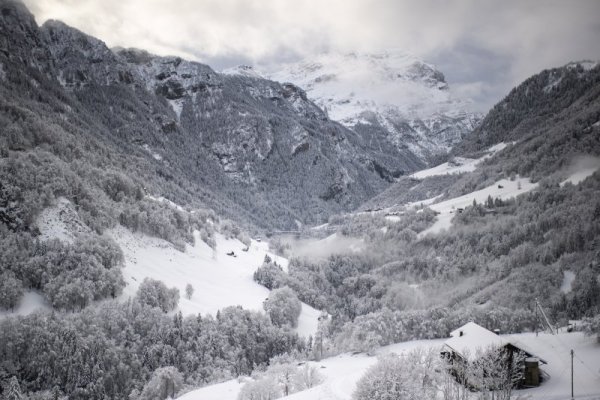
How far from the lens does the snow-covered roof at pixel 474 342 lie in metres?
62.9

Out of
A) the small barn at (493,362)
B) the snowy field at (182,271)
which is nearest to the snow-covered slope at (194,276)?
the snowy field at (182,271)

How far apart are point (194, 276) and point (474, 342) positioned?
116 meters

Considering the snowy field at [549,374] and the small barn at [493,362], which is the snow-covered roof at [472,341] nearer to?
the small barn at [493,362]

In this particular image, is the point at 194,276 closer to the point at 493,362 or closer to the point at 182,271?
the point at 182,271

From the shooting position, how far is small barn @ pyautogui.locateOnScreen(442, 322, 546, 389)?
59.1m

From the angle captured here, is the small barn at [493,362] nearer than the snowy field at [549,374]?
Yes

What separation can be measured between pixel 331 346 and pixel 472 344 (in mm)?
57345

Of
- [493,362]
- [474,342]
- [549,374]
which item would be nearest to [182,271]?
[474,342]

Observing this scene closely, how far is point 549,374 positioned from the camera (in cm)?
6506

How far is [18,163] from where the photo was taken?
13950cm

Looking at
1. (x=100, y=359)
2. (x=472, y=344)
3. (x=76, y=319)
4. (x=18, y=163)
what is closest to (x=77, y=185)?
(x=18, y=163)

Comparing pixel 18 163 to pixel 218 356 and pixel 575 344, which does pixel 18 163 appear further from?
pixel 575 344

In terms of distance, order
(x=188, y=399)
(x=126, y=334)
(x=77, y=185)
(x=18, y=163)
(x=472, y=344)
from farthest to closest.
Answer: (x=77, y=185), (x=18, y=163), (x=126, y=334), (x=188, y=399), (x=472, y=344)

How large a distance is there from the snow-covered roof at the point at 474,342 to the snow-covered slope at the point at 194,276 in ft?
285
